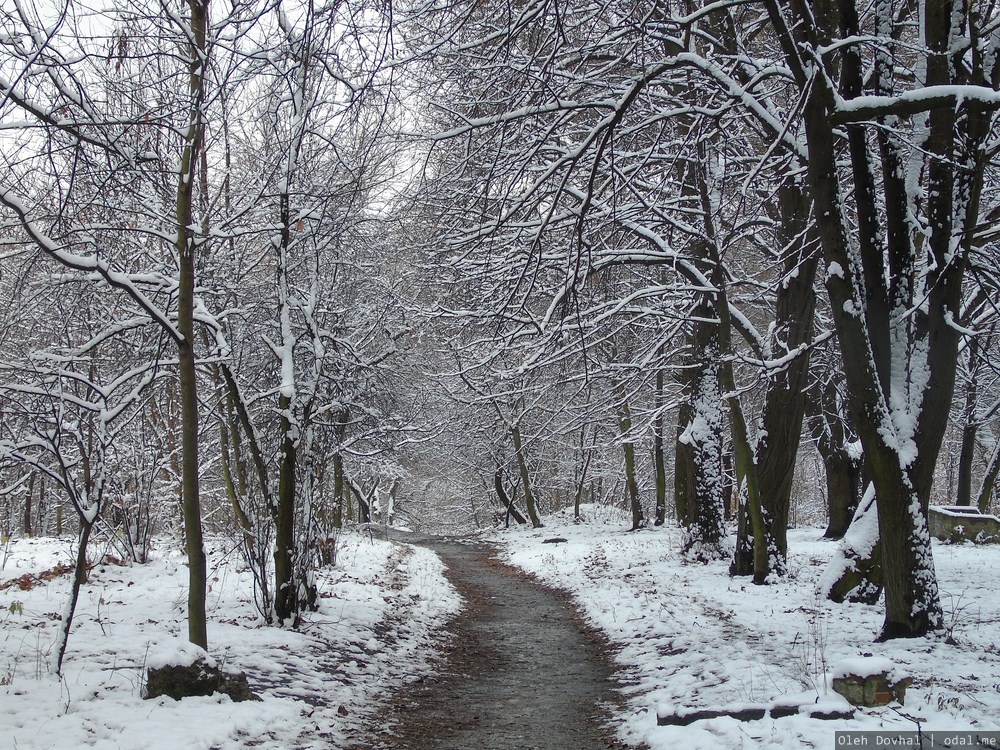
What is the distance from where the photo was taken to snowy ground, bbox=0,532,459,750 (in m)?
4.57

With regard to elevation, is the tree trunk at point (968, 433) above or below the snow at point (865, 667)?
above

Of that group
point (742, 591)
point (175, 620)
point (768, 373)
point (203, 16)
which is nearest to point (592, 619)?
point (742, 591)

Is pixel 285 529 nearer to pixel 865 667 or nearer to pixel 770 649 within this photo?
pixel 770 649

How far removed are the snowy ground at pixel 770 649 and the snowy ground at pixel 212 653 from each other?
235 centimetres

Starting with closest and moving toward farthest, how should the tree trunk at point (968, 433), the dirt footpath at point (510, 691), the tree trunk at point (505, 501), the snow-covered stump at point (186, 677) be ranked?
the snow-covered stump at point (186, 677) < the dirt footpath at point (510, 691) < the tree trunk at point (968, 433) < the tree trunk at point (505, 501)

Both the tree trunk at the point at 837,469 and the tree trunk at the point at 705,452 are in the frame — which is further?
the tree trunk at the point at 837,469

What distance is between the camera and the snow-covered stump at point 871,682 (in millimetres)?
4488

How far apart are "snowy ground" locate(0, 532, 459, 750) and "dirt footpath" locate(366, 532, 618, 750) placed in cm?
33

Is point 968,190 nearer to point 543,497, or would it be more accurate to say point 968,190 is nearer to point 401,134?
point 401,134

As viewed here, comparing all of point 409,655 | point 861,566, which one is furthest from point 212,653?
point 861,566

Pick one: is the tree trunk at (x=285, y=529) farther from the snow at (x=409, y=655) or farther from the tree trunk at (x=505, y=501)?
the tree trunk at (x=505, y=501)

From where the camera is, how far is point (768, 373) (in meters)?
8.32

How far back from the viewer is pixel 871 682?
4.51 metres

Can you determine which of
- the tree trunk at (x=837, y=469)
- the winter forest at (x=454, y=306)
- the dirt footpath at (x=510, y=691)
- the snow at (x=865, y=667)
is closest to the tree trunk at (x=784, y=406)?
the winter forest at (x=454, y=306)
